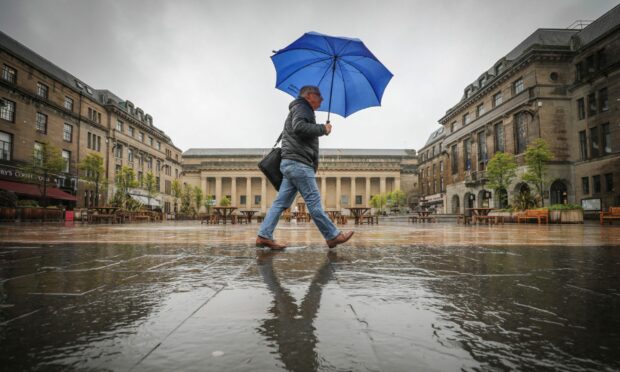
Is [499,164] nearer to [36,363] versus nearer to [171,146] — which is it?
[36,363]

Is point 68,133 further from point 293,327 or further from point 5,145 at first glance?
point 293,327

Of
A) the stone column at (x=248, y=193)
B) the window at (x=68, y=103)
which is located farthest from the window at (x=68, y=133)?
the stone column at (x=248, y=193)

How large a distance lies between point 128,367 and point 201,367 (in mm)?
180

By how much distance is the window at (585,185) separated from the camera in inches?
974

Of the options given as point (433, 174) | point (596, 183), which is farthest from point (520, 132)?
point (433, 174)

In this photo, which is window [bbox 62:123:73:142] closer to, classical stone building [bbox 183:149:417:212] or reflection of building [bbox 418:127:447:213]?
classical stone building [bbox 183:149:417:212]

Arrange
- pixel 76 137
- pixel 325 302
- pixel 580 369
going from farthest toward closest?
pixel 76 137 → pixel 325 302 → pixel 580 369

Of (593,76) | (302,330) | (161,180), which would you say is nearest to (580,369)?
(302,330)

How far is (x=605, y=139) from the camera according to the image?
23766 mm

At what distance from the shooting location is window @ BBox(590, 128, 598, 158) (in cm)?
2445

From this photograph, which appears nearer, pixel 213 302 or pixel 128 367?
pixel 128 367

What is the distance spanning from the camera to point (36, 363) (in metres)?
0.80

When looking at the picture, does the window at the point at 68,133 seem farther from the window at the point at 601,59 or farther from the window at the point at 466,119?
the window at the point at 601,59

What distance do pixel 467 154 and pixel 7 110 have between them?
42.9 metres
